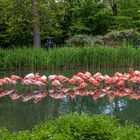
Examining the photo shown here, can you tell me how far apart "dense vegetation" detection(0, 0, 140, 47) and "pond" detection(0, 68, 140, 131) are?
12.8 meters

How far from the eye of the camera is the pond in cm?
788

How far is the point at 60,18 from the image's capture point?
2645 cm

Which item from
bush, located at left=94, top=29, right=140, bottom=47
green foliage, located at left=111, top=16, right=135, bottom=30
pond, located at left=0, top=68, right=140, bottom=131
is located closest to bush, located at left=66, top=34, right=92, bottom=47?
bush, located at left=94, top=29, right=140, bottom=47

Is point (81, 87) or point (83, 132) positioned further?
point (81, 87)

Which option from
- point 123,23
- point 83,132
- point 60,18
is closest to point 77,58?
point 60,18

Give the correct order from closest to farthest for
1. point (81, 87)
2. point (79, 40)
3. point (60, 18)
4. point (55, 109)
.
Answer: point (55, 109)
point (81, 87)
point (79, 40)
point (60, 18)

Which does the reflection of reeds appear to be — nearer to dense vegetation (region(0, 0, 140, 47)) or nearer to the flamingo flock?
dense vegetation (region(0, 0, 140, 47))

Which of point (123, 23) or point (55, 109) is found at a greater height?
point (55, 109)

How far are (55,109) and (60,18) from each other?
1788 cm

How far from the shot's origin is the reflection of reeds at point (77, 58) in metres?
16.8

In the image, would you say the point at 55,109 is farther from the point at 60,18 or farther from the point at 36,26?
the point at 60,18

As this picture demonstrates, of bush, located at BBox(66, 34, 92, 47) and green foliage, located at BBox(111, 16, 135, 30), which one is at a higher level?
green foliage, located at BBox(111, 16, 135, 30)

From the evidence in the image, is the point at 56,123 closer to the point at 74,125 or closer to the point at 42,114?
the point at 74,125

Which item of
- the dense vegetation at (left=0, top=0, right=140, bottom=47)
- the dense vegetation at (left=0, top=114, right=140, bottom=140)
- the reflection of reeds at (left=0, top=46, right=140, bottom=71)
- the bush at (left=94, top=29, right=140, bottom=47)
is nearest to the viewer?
the dense vegetation at (left=0, top=114, right=140, bottom=140)
